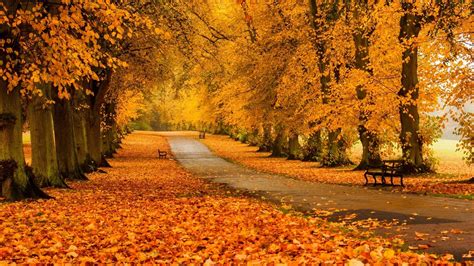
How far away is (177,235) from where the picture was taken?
32.9ft

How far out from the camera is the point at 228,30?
4250 centimetres

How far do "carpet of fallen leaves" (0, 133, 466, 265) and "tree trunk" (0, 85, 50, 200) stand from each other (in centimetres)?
75

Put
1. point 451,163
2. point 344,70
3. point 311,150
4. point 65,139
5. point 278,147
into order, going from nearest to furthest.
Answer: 1. point 65,139
2. point 344,70
3. point 311,150
4. point 278,147
5. point 451,163

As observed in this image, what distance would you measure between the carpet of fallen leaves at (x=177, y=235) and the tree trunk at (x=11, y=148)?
753 millimetres

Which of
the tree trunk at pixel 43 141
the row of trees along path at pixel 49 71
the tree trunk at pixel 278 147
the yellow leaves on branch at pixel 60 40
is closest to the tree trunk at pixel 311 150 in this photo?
the tree trunk at pixel 278 147

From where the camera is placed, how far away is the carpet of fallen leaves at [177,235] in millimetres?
7766

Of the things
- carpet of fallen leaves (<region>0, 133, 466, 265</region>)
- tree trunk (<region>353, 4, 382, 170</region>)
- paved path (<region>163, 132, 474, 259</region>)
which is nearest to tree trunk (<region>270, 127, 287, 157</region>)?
tree trunk (<region>353, 4, 382, 170</region>)

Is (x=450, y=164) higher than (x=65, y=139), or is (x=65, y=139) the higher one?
(x=65, y=139)

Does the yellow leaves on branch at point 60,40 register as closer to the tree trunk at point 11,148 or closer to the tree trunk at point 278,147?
the tree trunk at point 11,148

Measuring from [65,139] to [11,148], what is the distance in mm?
8347

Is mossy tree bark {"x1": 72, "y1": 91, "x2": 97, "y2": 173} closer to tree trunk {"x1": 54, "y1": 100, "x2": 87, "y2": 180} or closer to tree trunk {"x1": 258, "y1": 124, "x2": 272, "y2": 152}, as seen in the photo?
tree trunk {"x1": 54, "y1": 100, "x2": 87, "y2": 180}

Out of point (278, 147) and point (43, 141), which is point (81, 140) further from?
point (278, 147)

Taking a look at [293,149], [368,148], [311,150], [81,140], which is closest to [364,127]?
[368,148]

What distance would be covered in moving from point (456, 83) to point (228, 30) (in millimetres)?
25322
